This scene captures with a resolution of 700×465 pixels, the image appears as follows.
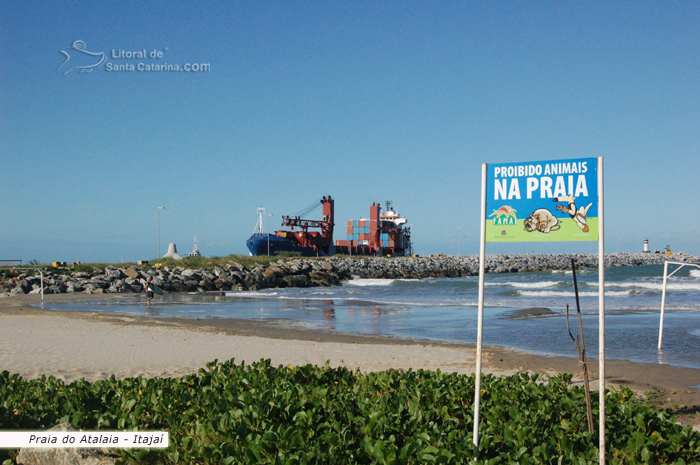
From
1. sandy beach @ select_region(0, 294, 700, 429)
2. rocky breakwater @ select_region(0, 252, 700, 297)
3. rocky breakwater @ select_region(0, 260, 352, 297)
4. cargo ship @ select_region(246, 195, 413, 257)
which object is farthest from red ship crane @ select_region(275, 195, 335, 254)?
sandy beach @ select_region(0, 294, 700, 429)

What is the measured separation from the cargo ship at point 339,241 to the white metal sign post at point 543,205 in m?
69.7

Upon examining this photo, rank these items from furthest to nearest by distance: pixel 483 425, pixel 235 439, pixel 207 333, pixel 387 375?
pixel 207 333 → pixel 387 375 → pixel 483 425 → pixel 235 439

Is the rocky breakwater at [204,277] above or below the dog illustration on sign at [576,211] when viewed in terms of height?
below

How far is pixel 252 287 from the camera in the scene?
37.2 m

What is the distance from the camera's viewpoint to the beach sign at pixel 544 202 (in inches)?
154

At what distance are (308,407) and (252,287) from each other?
3306cm

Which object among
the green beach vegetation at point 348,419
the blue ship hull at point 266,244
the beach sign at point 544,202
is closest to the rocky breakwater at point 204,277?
the blue ship hull at point 266,244

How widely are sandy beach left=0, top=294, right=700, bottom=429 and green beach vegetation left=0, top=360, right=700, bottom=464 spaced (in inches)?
63.9

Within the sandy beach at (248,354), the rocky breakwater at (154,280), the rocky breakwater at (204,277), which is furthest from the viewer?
the rocky breakwater at (204,277)

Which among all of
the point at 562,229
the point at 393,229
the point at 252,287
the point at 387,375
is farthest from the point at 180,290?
the point at 393,229

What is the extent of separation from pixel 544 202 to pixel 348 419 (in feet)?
8.27

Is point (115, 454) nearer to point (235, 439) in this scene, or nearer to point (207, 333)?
point (235, 439)

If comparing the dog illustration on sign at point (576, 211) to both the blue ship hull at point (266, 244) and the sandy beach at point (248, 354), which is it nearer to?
the sandy beach at point (248, 354)

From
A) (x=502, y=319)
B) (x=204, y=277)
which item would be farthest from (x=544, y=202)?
(x=204, y=277)
